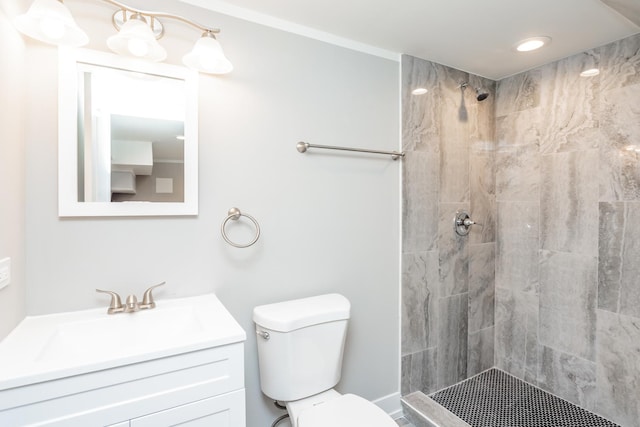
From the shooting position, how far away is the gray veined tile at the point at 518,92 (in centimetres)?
228

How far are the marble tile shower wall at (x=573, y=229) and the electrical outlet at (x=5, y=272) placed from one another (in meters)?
2.78

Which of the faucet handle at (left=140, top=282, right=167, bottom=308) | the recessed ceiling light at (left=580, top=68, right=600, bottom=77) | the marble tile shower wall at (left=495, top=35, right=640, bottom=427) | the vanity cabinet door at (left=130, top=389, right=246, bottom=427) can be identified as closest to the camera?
the vanity cabinet door at (left=130, top=389, right=246, bottom=427)

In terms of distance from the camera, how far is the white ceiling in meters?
1.55

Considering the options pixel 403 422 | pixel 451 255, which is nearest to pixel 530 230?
pixel 451 255

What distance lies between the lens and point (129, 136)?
139cm

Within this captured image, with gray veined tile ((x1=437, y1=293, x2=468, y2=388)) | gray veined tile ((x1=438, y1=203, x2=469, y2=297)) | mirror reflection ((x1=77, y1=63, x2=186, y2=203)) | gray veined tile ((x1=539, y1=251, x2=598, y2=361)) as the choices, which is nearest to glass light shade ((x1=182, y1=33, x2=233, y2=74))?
mirror reflection ((x1=77, y1=63, x2=186, y2=203))

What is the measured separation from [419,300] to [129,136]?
6.12 feet

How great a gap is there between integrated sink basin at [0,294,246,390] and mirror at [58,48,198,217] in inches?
16.0

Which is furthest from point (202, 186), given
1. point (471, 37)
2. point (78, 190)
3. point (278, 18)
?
point (471, 37)

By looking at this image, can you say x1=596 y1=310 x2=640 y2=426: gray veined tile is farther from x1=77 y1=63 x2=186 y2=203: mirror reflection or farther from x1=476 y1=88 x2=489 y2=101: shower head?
x1=77 y1=63 x2=186 y2=203: mirror reflection

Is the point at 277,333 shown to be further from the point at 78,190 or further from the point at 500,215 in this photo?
the point at 500,215

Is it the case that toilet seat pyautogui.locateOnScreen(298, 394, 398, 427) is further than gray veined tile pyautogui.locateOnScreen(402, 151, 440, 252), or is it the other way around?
gray veined tile pyautogui.locateOnScreen(402, 151, 440, 252)

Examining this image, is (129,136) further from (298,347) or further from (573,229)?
(573,229)

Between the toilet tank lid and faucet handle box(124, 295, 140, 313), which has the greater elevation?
faucet handle box(124, 295, 140, 313)
